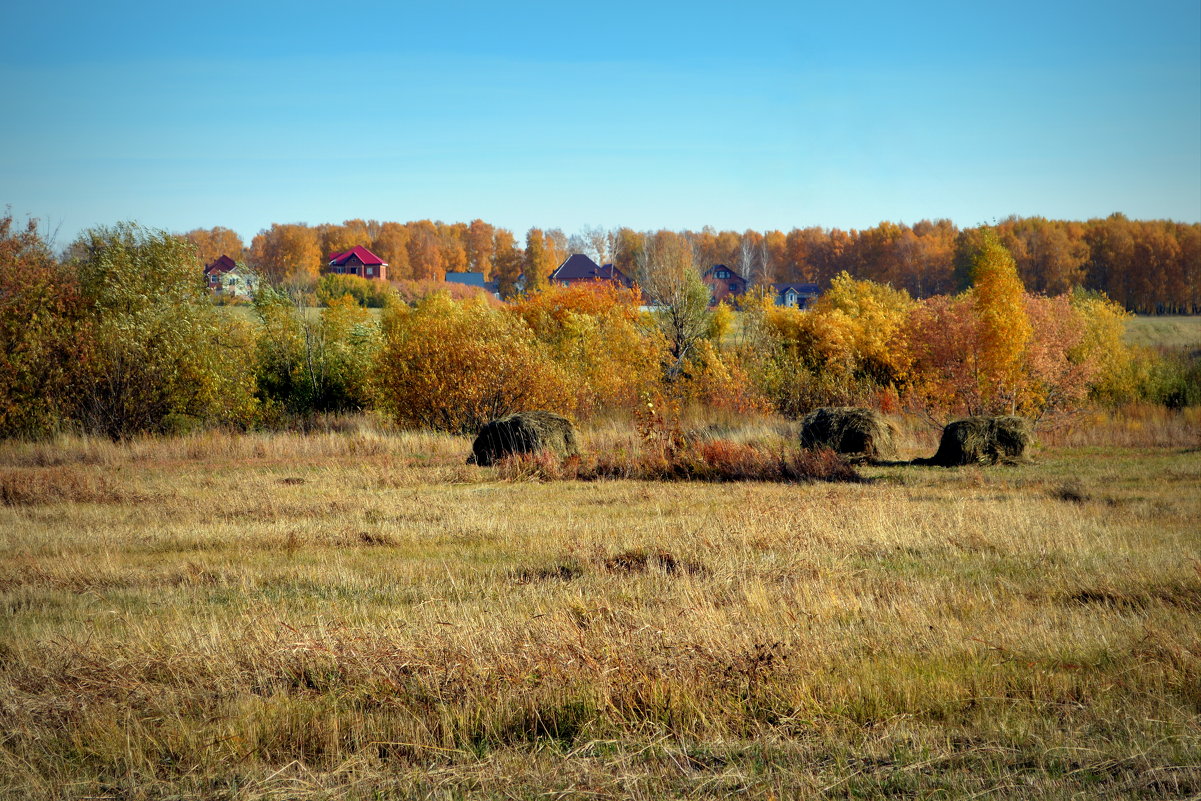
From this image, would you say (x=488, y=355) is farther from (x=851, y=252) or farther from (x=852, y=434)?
Result: (x=851, y=252)

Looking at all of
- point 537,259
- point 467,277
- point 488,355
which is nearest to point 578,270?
point 537,259

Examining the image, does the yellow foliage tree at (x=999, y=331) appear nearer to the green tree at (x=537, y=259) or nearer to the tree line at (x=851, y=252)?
the tree line at (x=851, y=252)

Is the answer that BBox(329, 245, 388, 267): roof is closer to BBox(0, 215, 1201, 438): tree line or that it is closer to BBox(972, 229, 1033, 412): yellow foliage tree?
BBox(0, 215, 1201, 438): tree line

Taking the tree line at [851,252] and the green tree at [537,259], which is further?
the green tree at [537,259]

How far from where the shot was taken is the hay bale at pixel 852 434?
1928cm

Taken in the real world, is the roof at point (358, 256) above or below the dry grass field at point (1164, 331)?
above

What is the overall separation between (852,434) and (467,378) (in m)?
10.9

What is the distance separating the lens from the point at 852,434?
1939 cm

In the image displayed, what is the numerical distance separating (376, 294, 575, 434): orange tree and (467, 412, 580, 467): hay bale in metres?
5.70

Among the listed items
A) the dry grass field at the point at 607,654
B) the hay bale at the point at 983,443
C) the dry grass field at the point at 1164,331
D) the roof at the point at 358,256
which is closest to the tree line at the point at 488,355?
the hay bale at the point at 983,443

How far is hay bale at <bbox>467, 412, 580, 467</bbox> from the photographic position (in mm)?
18219

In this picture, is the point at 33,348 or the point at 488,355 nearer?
the point at 33,348

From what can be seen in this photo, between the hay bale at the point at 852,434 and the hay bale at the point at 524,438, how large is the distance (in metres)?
5.40

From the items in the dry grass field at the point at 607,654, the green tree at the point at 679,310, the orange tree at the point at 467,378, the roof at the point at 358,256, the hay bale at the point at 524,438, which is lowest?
the dry grass field at the point at 607,654
